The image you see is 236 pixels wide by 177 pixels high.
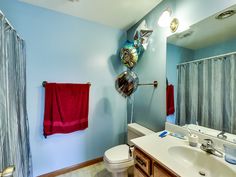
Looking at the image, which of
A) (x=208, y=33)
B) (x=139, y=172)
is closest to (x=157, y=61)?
(x=208, y=33)

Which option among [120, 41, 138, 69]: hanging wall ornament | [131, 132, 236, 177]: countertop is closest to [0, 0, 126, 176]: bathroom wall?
[120, 41, 138, 69]: hanging wall ornament

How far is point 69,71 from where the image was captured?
1853 mm

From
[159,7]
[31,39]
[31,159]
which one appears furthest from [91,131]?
[159,7]

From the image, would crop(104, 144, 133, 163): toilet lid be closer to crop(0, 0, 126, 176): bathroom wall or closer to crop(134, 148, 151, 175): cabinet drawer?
crop(134, 148, 151, 175): cabinet drawer

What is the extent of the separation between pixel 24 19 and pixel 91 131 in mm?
1824

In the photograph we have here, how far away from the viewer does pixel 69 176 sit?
1.80 meters

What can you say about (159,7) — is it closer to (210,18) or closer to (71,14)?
(210,18)

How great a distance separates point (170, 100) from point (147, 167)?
2.56ft

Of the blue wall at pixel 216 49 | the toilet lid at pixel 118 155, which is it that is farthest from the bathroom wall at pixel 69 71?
the blue wall at pixel 216 49

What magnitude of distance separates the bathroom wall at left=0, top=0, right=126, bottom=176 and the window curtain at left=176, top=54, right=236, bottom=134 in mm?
1170

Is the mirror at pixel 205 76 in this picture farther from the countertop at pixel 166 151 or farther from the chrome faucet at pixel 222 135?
the countertop at pixel 166 151

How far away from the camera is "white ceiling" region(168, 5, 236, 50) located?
0.97 meters

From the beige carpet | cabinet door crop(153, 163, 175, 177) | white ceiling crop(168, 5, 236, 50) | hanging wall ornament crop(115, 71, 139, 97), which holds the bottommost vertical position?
the beige carpet

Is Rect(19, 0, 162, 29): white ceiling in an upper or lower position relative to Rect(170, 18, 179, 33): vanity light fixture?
upper
